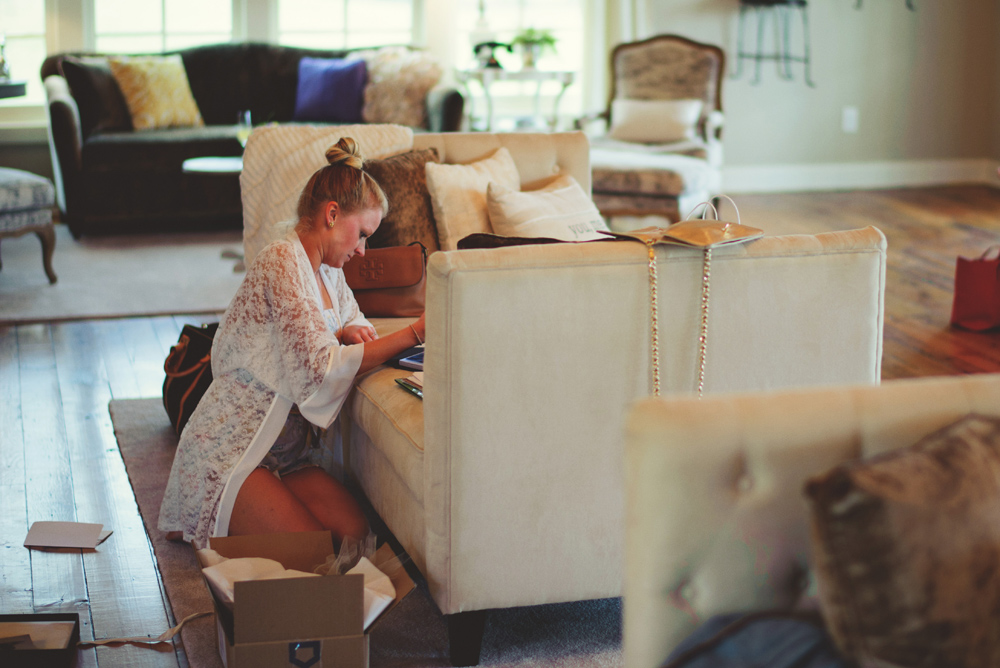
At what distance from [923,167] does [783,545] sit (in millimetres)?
7381

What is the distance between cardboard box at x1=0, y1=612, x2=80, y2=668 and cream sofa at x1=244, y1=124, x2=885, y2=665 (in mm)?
632

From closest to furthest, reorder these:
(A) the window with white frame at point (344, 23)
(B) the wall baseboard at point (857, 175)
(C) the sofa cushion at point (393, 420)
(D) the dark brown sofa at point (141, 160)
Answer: (C) the sofa cushion at point (393, 420) < (D) the dark brown sofa at point (141, 160) < (A) the window with white frame at point (344, 23) < (B) the wall baseboard at point (857, 175)

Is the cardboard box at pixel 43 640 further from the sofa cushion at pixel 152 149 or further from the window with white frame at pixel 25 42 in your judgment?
the window with white frame at pixel 25 42

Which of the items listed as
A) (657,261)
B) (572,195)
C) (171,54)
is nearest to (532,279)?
(657,261)

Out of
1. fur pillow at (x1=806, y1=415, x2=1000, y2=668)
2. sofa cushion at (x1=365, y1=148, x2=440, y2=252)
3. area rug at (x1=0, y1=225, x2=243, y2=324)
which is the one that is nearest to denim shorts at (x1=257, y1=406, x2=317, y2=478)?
sofa cushion at (x1=365, y1=148, x2=440, y2=252)

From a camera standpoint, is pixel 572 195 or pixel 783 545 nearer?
pixel 783 545

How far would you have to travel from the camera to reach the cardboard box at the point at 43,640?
173cm

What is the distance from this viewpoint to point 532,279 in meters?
1.64

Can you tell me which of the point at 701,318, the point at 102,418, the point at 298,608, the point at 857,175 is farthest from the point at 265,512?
the point at 857,175

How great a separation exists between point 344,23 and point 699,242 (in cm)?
575

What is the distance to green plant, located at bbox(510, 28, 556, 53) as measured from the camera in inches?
254

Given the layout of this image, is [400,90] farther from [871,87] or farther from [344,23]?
[871,87]

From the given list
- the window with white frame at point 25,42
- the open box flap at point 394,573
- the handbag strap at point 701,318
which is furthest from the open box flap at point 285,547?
the window with white frame at point 25,42

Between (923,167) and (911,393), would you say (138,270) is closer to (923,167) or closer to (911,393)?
(911,393)
